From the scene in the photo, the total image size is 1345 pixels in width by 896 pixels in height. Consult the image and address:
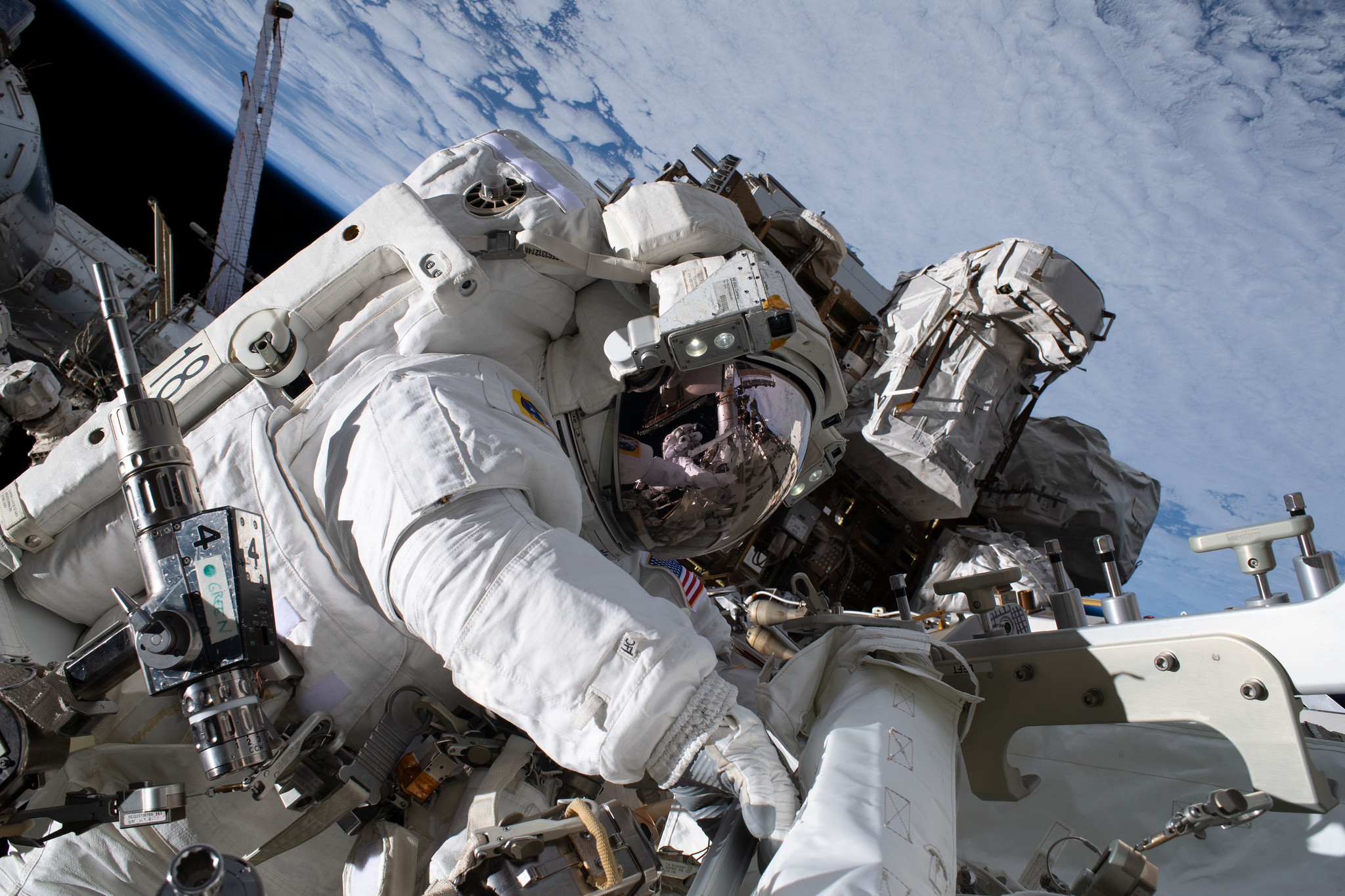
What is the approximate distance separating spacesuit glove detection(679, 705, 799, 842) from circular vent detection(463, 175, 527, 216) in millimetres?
1376

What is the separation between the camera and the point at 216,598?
112 cm

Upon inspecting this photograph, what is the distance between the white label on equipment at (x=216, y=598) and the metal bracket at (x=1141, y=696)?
4.14 ft

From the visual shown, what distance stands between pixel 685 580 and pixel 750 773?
1283mm

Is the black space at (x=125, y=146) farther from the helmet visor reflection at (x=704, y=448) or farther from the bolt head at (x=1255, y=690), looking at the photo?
the bolt head at (x=1255, y=690)

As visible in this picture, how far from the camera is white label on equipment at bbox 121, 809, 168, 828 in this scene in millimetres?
1148

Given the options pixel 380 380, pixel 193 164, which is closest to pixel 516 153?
pixel 380 380

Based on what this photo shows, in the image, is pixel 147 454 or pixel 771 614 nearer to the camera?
pixel 147 454

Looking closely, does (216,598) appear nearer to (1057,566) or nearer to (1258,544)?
(1057,566)

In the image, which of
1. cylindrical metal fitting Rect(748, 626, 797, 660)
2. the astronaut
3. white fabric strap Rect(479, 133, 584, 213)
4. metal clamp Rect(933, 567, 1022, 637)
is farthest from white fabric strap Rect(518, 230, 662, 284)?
metal clamp Rect(933, 567, 1022, 637)

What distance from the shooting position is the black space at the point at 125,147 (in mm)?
14492

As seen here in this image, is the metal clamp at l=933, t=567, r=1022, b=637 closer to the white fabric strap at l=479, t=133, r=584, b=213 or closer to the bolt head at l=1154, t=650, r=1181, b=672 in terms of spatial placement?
the bolt head at l=1154, t=650, r=1181, b=672

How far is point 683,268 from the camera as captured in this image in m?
1.60

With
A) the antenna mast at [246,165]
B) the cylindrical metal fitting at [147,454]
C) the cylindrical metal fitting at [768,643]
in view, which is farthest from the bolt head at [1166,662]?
the antenna mast at [246,165]

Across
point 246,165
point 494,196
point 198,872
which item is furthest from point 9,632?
point 246,165
